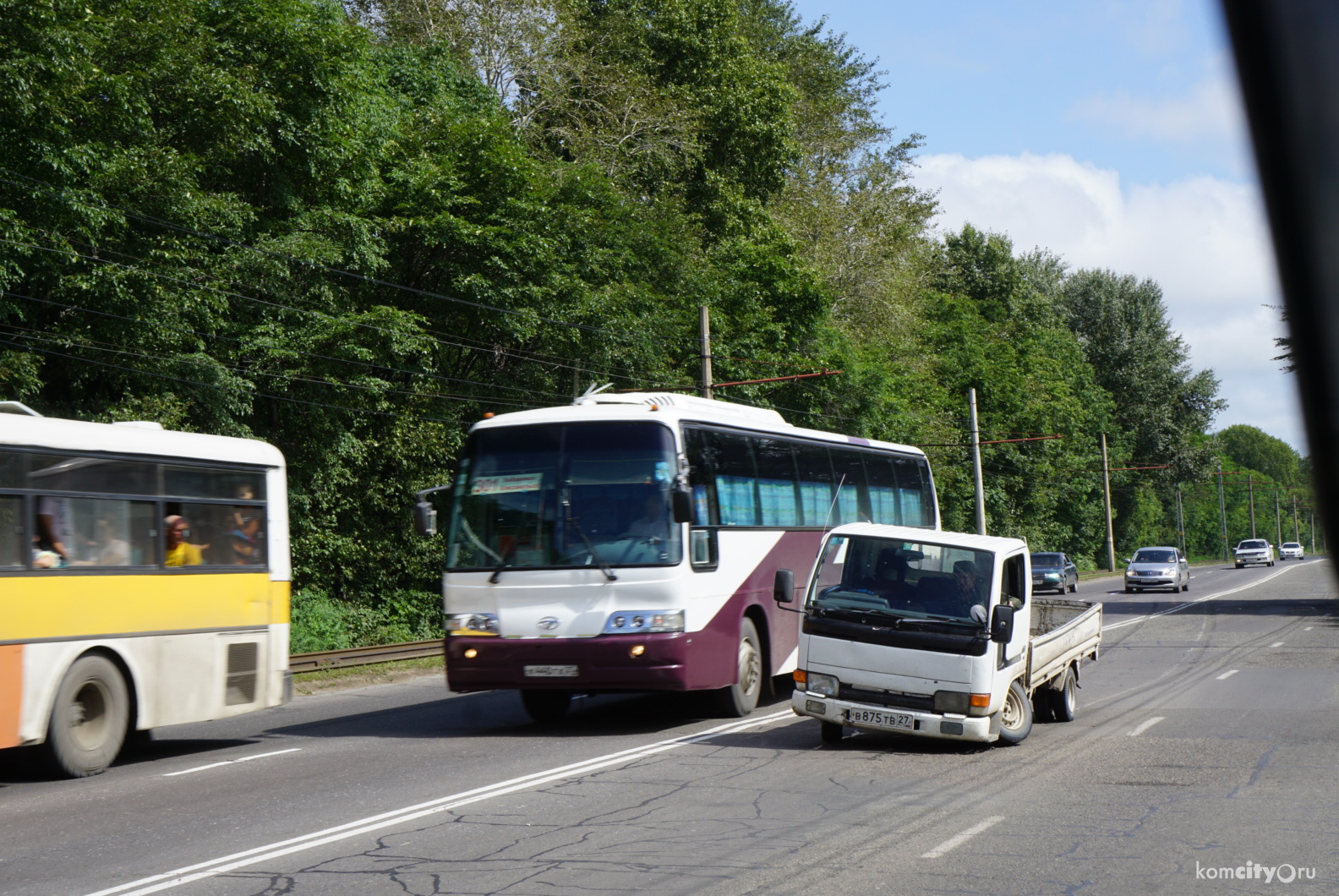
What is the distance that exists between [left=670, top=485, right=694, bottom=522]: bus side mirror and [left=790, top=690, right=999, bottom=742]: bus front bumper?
2251 millimetres

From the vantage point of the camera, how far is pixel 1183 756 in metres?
11.5

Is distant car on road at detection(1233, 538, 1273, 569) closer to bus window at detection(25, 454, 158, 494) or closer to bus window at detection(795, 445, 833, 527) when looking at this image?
bus window at detection(795, 445, 833, 527)

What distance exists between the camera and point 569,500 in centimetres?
1405

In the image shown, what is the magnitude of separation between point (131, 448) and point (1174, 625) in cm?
2398

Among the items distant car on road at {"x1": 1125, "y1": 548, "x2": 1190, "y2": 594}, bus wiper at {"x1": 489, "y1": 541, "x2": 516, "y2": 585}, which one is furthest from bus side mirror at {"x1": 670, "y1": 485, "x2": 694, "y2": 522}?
distant car on road at {"x1": 1125, "y1": 548, "x2": 1190, "y2": 594}

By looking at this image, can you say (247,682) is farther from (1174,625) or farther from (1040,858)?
(1174,625)

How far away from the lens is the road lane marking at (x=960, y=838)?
766cm

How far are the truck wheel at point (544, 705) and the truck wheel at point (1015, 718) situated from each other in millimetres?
5021

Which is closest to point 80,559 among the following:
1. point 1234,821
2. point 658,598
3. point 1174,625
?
point 658,598

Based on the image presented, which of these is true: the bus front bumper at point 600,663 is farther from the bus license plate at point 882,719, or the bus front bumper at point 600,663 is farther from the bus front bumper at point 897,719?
the bus license plate at point 882,719

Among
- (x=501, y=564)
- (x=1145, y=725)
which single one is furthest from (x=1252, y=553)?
(x=501, y=564)

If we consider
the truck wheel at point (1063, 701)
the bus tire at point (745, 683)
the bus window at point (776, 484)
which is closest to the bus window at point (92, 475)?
the bus tire at point (745, 683)

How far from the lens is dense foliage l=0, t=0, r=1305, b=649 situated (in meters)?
22.9

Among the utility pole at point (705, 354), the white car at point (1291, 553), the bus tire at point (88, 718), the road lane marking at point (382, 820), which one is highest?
the utility pole at point (705, 354)
